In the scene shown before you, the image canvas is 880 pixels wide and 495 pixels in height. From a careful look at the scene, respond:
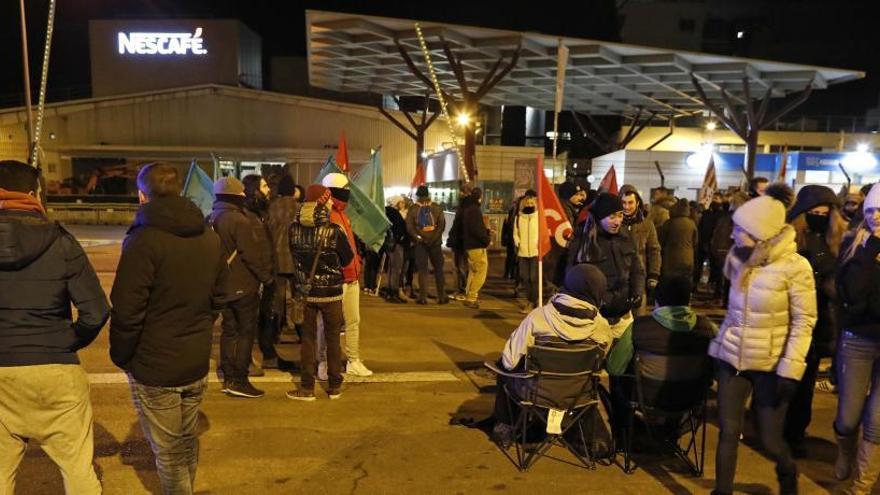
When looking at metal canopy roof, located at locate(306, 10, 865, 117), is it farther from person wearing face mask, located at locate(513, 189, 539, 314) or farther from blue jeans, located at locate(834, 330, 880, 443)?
blue jeans, located at locate(834, 330, 880, 443)

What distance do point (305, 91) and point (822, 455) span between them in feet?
112

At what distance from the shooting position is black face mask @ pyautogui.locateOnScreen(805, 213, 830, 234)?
4820 millimetres

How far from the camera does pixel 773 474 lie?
4.09 m

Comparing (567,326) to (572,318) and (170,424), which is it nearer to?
(572,318)

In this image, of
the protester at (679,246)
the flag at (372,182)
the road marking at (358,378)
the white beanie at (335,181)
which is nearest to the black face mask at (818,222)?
the protester at (679,246)

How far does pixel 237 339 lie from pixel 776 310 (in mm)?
4213

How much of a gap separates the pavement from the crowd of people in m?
0.30

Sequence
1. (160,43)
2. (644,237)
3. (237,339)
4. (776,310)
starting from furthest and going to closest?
(160,43)
(644,237)
(237,339)
(776,310)

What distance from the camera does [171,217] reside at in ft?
9.41

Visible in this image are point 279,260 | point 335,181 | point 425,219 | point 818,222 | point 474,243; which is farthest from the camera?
point 474,243

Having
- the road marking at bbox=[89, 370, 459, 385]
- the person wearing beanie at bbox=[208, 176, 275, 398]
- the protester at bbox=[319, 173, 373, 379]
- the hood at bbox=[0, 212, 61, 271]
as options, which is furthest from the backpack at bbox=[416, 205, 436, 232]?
the hood at bbox=[0, 212, 61, 271]

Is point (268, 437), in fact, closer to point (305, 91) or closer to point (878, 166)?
point (878, 166)

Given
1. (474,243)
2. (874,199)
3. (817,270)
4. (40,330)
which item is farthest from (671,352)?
(474,243)

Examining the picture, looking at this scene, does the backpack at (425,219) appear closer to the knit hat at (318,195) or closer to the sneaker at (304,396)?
the knit hat at (318,195)
